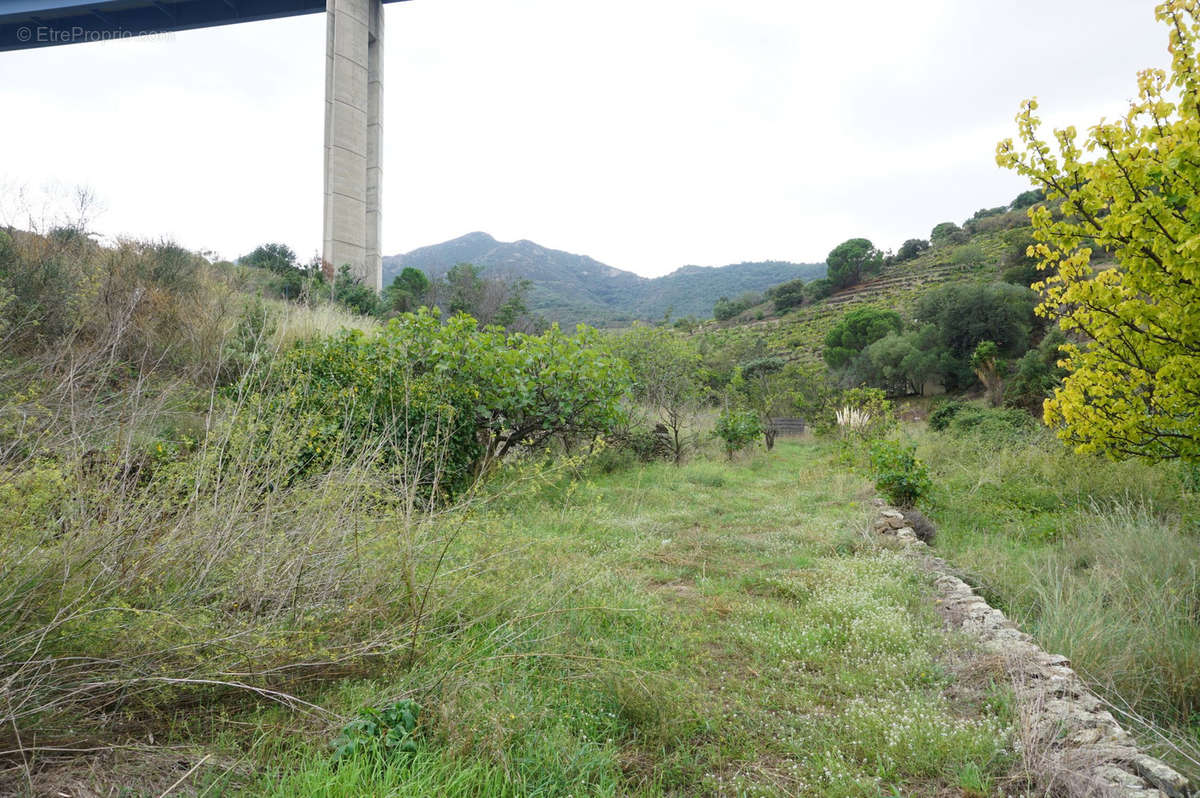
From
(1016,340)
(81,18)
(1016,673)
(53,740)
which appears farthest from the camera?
(1016,340)

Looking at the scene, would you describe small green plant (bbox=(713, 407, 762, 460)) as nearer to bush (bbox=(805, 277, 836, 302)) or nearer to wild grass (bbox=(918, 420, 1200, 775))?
wild grass (bbox=(918, 420, 1200, 775))

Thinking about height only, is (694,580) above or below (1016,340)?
below

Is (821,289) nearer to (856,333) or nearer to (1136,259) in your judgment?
(856,333)

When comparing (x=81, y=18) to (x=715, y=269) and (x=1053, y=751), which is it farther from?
(x=715, y=269)

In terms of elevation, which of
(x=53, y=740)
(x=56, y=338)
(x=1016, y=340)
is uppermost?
(x=1016, y=340)

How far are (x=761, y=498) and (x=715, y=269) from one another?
59948mm

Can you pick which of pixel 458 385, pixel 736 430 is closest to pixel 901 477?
pixel 458 385

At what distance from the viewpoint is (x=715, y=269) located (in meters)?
64.4

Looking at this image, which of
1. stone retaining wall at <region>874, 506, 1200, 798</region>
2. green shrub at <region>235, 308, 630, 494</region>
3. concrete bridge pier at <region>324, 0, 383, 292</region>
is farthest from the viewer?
concrete bridge pier at <region>324, 0, 383, 292</region>

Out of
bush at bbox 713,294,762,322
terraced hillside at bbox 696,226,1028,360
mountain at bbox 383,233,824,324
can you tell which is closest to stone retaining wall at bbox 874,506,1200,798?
terraced hillside at bbox 696,226,1028,360

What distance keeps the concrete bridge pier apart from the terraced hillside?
17.6 metres

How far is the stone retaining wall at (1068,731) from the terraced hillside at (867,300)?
86.8 ft

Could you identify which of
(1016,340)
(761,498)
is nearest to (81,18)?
(761,498)

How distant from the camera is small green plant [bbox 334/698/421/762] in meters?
1.71
